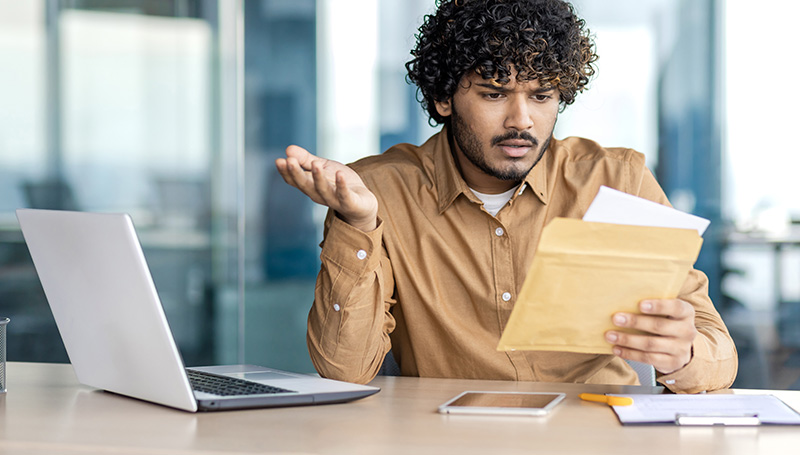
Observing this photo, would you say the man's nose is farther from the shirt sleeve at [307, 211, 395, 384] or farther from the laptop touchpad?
the laptop touchpad

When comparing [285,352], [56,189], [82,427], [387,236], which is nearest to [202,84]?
[56,189]

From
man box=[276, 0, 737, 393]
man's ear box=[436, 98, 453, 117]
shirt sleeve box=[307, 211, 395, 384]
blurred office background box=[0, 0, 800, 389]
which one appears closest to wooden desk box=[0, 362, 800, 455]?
shirt sleeve box=[307, 211, 395, 384]

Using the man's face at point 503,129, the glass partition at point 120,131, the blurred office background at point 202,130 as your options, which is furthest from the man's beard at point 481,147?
the glass partition at point 120,131

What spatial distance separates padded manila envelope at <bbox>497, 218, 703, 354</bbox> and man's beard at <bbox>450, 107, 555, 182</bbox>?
0.61 meters

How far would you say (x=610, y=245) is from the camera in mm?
994

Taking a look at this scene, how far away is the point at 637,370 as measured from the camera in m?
1.58

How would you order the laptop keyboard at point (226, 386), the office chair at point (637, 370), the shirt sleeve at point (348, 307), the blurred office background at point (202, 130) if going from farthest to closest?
1. the blurred office background at point (202, 130)
2. the office chair at point (637, 370)
3. the shirt sleeve at point (348, 307)
4. the laptop keyboard at point (226, 386)

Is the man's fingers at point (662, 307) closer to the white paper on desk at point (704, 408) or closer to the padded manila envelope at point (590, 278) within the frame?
the padded manila envelope at point (590, 278)

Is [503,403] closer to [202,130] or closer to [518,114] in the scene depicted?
[518,114]

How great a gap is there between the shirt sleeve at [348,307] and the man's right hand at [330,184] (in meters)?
0.03

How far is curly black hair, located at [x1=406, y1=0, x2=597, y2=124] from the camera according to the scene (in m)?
1.65

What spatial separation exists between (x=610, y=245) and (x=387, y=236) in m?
0.69

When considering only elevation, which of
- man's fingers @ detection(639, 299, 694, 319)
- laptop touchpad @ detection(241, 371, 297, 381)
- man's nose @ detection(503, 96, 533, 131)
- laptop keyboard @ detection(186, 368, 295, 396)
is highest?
man's nose @ detection(503, 96, 533, 131)

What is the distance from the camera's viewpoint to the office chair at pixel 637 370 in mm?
1562
